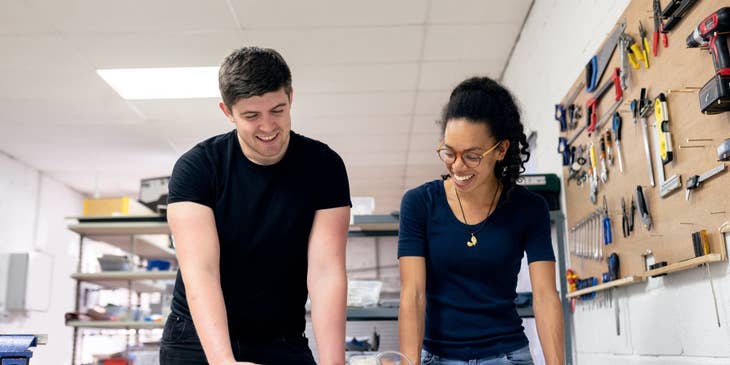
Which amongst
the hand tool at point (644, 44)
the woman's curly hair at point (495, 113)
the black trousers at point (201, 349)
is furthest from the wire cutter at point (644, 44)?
the black trousers at point (201, 349)

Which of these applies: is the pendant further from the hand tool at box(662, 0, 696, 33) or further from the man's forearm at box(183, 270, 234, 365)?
the hand tool at box(662, 0, 696, 33)

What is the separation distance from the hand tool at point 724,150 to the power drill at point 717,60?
0.07 metres

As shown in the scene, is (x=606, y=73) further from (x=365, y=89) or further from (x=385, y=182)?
(x=385, y=182)

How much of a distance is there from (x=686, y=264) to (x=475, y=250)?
18.0 inches

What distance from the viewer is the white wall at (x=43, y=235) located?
5.95 meters

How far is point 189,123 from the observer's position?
5.24 metres

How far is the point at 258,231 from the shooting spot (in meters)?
1.33

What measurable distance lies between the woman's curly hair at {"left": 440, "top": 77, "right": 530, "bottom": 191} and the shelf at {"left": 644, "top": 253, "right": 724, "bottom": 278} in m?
0.40

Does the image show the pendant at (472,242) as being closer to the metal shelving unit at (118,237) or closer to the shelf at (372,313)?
the shelf at (372,313)

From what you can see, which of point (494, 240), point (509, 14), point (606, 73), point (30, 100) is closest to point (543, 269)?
point (494, 240)

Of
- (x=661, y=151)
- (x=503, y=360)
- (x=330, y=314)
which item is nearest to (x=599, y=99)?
(x=661, y=151)

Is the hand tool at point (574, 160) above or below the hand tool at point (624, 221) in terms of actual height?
above

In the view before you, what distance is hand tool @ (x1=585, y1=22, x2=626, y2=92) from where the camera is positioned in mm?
1970

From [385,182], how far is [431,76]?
9.68 feet
